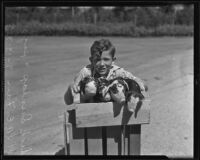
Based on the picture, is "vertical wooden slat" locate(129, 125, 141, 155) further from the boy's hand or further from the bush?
the bush

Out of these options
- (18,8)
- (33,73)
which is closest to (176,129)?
(33,73)

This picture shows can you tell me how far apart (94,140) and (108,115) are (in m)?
0.16

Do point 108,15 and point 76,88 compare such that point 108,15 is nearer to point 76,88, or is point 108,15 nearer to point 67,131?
point 76,88

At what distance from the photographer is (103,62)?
55.2 inches

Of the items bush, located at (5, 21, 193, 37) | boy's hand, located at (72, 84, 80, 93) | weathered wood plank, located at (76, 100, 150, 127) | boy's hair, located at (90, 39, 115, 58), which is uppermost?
bush, located at (5, 21, 193, 37)

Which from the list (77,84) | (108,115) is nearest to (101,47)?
(77,84)

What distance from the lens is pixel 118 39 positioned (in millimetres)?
1597

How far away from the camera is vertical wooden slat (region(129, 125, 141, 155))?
1.41 m

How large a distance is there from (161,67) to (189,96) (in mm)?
240

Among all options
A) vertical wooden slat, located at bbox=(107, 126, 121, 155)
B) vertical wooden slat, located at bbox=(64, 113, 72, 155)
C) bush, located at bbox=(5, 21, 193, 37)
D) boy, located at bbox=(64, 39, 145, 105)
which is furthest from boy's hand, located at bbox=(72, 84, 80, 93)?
bush, located at bbox=(5, 21, 193, 37)

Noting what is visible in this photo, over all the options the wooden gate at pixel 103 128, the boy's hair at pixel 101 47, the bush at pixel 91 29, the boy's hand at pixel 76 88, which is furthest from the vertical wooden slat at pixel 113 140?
the bush at pixel 91 29

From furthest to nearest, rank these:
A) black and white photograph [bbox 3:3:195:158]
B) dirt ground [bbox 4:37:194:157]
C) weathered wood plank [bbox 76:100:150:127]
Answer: dirt ground [bbox 4:37:194:157] < black and white photograph [bbox 3:3:195:158] < weathered wood plank [bbox 76:100:150:127]

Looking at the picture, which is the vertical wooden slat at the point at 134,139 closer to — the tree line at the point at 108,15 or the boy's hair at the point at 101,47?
the boy's hair at the point at 101,47

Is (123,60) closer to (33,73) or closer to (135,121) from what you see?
(135,121)
